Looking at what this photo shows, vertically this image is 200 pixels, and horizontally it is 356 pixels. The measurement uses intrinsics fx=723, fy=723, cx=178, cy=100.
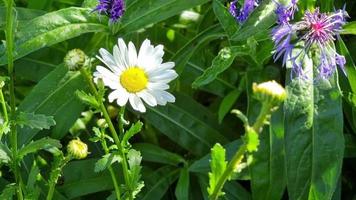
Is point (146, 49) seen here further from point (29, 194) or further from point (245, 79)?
point (245, 79)

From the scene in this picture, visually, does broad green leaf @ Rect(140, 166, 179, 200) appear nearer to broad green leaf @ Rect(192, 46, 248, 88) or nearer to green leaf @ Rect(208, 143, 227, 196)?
broad green leaf @ Rect(192, 46, 248, 88)

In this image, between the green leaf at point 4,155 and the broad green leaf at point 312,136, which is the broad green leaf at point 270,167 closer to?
the broad green leaf at point 312,136

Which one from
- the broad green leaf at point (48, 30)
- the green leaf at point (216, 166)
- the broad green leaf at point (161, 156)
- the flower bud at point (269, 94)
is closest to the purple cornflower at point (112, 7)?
the broad green leaf at point (48, 30)

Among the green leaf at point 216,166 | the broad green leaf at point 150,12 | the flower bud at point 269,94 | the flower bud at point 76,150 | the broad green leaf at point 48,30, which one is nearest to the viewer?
the flower bud at point 269,94

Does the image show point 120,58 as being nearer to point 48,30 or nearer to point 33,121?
point 33,121

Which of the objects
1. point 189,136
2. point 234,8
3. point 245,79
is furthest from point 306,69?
point 189,136

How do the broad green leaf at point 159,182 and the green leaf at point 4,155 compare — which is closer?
the green leaf at point 4,155
